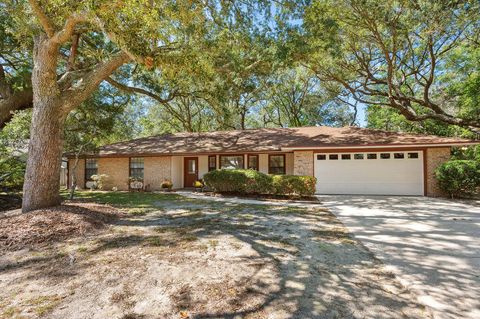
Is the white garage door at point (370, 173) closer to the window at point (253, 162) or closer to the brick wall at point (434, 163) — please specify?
the brick wall at point (434, 163)

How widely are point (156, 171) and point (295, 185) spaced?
892cm

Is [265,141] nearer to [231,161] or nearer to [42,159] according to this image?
[231,161]

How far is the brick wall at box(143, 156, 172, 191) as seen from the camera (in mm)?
15882

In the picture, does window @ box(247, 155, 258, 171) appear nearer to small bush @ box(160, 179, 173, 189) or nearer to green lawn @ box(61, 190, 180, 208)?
small bush @ box(160, 179, 173, 189)

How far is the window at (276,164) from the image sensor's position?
15180mm

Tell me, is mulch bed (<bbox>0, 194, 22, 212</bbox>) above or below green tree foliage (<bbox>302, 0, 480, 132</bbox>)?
below

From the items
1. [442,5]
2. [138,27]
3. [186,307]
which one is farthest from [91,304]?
[442,5]

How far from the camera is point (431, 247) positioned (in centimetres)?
482

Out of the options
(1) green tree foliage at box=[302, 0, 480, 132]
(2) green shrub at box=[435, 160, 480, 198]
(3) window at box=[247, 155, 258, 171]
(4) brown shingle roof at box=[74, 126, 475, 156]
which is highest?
(1) green tree foliage at box=[302, 0, 480, 132]

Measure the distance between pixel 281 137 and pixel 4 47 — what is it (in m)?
13.9

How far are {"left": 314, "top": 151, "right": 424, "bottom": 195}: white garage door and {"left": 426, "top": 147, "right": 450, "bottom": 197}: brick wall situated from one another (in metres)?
0.29

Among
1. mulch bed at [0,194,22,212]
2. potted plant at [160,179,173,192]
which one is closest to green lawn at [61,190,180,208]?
mulch bed at [0,194,22,212]

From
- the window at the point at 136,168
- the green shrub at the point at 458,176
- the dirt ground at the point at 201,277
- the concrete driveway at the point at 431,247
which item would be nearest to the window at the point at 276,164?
the concrete driveway at the point at 431,247

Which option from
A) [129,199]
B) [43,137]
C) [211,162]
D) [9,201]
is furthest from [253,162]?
[9,201]
